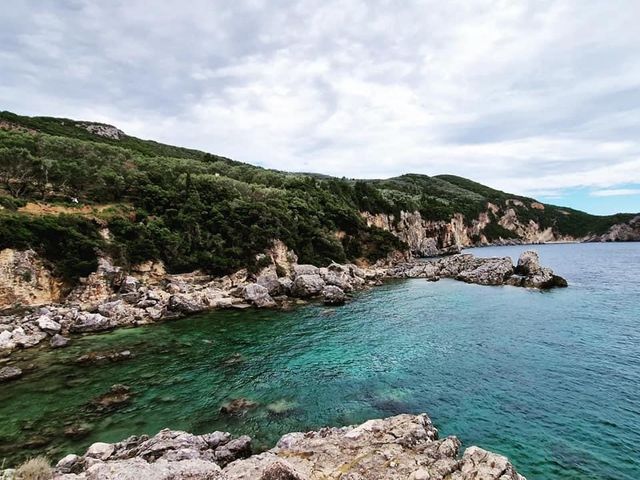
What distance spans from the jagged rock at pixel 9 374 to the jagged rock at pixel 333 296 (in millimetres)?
29824

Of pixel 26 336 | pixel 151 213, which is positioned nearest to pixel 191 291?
pixel 26 336

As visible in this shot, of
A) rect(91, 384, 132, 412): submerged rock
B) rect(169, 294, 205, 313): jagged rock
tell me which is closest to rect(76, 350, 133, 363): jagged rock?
rect(91, 384, 132, 412): submerged rock

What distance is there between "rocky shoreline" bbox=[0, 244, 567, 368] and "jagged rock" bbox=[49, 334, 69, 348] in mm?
46

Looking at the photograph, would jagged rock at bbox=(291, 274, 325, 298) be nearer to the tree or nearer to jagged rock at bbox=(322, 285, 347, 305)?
jagged rock at bbox=(322, 285, 347, 305)

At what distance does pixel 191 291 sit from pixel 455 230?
12326 centimetres

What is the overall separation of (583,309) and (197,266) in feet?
157

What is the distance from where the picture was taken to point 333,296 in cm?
4638

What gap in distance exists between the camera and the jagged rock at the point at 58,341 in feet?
92.8

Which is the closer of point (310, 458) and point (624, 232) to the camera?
point (310, 458)

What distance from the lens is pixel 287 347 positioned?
94.6ft

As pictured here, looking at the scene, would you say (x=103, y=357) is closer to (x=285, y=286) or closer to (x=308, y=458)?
Answer: (x=308, y=458)

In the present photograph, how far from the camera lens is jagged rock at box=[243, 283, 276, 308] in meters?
43.4

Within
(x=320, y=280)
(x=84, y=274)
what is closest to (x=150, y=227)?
(x=84, y=274)

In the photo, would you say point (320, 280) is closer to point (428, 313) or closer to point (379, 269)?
point (428, 313)
